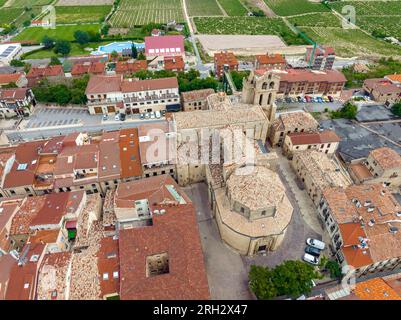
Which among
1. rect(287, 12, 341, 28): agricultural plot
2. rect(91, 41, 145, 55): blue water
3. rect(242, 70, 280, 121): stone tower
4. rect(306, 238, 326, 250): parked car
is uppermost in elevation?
rect(242, 70, 280, 121): stone tower

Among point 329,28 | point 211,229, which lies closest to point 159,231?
point 211,229

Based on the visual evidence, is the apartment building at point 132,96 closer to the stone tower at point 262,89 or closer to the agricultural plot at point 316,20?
the stone tower at point 262,89

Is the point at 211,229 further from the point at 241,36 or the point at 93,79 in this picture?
the point at 241,36

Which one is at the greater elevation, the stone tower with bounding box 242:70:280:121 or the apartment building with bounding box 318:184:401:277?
the stone tower with bounding box 242:70:280:121

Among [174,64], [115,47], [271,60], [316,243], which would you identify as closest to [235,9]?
[115,47]

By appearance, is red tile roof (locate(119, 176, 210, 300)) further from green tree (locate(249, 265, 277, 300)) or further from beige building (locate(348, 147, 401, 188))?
beige building (locate(348, 147, 401, 188))

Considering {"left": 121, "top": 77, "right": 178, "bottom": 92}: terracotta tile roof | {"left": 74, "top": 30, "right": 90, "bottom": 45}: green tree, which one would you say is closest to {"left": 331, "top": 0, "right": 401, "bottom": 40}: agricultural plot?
{"left": 121, "top": 77, "right": 178, "bottom": 92}: terracotta tile roof

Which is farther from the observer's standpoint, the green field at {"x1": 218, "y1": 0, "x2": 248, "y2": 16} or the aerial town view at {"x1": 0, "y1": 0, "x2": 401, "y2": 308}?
the green field at {"x1": 218, "y1": 0, "x2": 248, "y2": 16}

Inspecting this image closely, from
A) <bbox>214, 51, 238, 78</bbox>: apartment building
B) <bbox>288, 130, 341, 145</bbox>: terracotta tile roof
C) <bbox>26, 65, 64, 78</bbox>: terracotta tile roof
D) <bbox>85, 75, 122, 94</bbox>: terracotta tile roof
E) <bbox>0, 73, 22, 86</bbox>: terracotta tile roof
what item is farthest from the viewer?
<bbox>214, 51, 238, 78</bbox>: apartment building

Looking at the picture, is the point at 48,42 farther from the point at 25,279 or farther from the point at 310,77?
the point at 25,279

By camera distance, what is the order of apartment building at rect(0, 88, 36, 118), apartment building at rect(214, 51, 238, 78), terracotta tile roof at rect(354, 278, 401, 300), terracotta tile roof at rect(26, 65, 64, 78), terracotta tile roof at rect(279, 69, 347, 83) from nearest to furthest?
terracotta tile roof at rect(354, 278, 401, 300)
apartment building at rect(0, 88, 36, 118)
terracotta tile roof at rect(279, 69, 347, 83)
terracotta tile roof at rect(26, 65, 64, 78)
apartment building at rect(214, 51, 238, 78)
